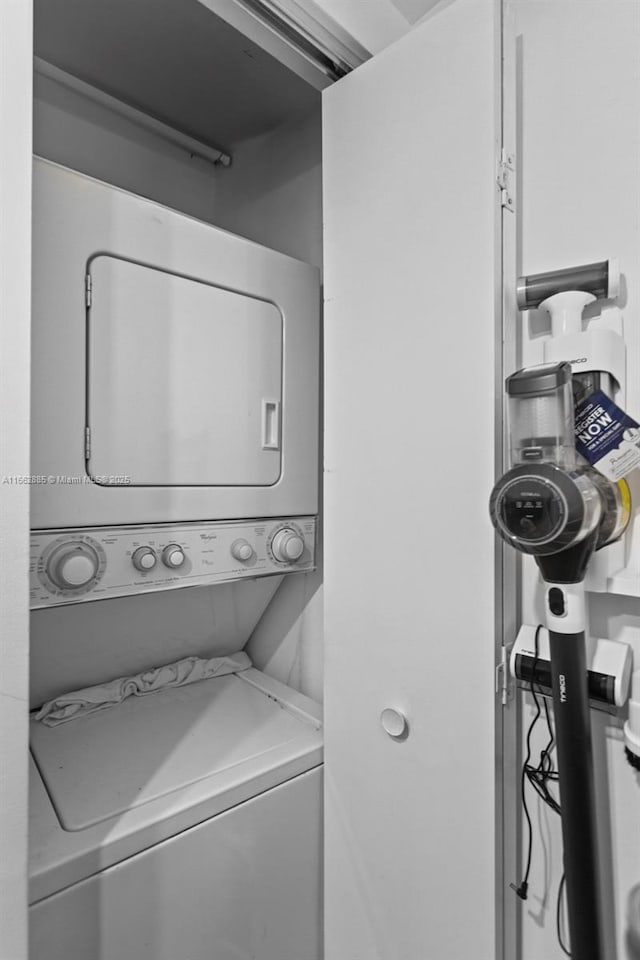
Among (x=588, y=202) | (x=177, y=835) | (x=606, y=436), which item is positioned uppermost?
(x=588, y=202)

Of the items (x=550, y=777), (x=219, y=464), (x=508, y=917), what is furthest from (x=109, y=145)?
(x=508, y=917)

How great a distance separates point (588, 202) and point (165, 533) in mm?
1264

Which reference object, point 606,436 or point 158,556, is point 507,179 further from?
point 158,556

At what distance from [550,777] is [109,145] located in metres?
2.27

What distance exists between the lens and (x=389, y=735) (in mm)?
1275

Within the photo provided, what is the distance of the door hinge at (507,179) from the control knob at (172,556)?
3.72ft

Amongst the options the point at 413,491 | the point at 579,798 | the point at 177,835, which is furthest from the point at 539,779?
the point at 177,835

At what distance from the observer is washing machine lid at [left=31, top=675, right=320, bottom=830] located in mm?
1223

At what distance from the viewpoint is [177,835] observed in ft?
3.83

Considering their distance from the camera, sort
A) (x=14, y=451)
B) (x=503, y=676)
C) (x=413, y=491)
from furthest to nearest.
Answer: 1. (x=413, y=491)
2. (x=503, y=676)
3. (x=14, y=451)

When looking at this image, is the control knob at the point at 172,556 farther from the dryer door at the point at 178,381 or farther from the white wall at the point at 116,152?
the white wall at the point at 116,152

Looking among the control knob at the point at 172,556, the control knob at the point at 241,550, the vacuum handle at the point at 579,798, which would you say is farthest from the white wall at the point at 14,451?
the vacuum handle at the point at 579,798

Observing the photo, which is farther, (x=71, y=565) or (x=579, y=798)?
(x=71, y=565)

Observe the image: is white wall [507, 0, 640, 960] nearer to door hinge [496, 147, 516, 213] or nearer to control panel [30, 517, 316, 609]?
door hinge [496, 147, 516, 213]
